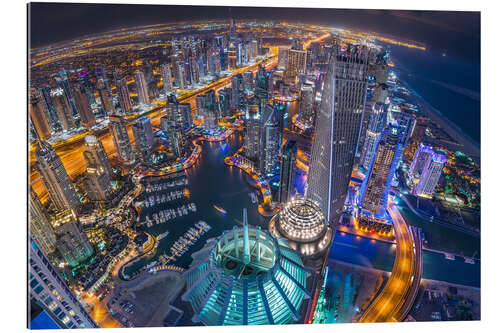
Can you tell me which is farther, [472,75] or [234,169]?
[234,169]

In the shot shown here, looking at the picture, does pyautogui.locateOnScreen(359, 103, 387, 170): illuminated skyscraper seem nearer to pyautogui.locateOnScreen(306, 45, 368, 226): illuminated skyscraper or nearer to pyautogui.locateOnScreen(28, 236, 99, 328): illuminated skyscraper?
pyautogui.locateOnScreen(306, 45, 368, 226): illuminated skyscraper

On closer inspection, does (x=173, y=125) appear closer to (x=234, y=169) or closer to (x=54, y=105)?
(x=234, y=169)

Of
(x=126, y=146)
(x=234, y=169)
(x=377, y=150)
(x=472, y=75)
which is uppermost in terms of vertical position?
(x=472, y=75)

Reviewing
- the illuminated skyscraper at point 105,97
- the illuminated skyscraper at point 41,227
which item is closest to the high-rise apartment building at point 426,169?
the illuminated skyscraper at point 41,227

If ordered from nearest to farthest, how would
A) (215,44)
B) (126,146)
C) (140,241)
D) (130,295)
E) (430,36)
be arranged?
(430,36)
(130,295)
(140,241)
(126,146)
(215,44)

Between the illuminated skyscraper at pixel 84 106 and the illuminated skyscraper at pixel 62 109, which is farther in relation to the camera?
the illuminated skyscraper at pixel 84 106

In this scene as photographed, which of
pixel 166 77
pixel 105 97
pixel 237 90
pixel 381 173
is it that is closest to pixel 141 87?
pixel 105 97

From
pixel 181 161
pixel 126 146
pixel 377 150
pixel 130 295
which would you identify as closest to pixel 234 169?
pixel 181 161

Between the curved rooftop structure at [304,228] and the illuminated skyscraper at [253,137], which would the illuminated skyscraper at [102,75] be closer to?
the illuminated skyscraper at [253,137]

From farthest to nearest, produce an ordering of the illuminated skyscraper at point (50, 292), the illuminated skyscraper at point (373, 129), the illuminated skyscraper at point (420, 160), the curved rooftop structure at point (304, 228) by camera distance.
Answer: the illuminated skyscraper at point (373, 129), the illuminated skyscraper at point (420, 160), the curved rooftop structure at point (304, 228), the illuminated skyscraper at point (50, 292)
